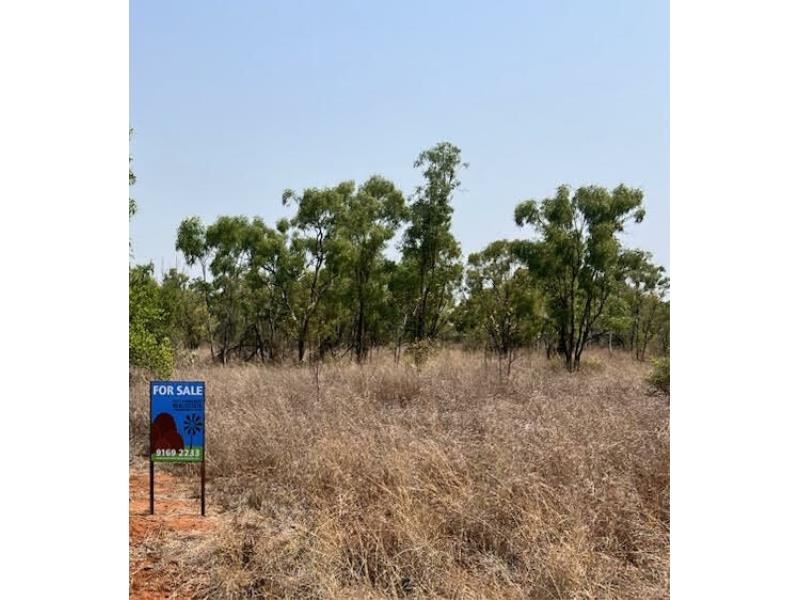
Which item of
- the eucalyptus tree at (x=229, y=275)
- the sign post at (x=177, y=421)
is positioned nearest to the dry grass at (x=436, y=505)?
the sign post at (x=177, y=421)

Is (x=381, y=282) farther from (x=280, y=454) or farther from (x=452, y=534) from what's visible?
(x=452, y=534)

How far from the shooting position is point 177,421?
3891 millimetres

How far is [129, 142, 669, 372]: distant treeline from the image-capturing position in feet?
43.9

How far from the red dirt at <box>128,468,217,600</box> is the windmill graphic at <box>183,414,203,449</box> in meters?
0.48

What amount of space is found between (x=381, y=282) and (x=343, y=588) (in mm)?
12338

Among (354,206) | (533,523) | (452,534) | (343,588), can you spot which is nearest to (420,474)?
(452,534)

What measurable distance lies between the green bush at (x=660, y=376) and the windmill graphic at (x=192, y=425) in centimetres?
615

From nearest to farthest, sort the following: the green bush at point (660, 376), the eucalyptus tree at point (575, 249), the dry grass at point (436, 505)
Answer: the dry grass at point (436, 505) < the green bush at point (660, 376) < the eucalyptus tree at point (575, 249)

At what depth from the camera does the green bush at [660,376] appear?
812cm

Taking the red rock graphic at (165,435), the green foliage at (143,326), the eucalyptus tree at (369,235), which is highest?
the eucalyptus tree at (369,235)

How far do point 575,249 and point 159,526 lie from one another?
36.9 ft

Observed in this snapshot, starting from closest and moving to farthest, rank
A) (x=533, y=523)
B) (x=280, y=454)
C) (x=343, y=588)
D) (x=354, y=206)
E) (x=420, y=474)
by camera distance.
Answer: (x=343, y=588) → (x=533, y=523) → (x=420, y=474) → (x=280, y=454) → (x=354, y=206)

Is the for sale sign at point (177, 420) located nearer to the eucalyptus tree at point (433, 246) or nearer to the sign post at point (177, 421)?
the sign post at point (177, 421)
